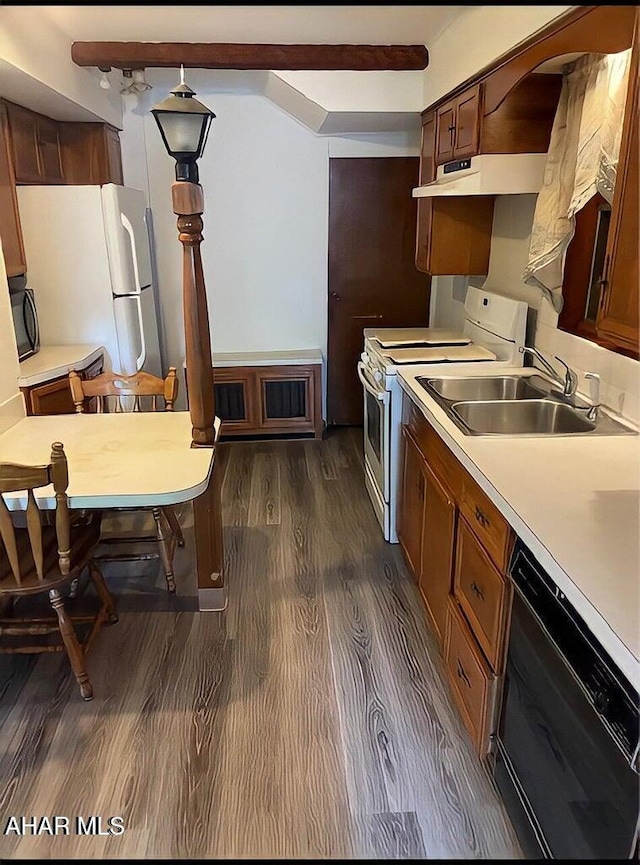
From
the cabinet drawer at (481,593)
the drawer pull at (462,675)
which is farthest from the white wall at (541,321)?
the drawer pull at (462,675)

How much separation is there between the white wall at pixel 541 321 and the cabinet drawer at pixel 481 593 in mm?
687

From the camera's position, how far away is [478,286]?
359cm

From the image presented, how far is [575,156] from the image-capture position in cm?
230

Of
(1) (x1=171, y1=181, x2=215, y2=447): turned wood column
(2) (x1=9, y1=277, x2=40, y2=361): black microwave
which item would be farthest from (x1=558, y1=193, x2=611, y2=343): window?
(2) (x1=9, y1=277, x2=40, y2=361): black microwave

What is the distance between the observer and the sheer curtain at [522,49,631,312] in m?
1.99

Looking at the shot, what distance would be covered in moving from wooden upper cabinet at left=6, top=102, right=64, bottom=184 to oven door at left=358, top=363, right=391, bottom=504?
6.89 feet

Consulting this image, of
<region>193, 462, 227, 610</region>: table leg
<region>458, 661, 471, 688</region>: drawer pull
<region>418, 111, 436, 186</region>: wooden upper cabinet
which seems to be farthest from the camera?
<region>418, 111, 436, 186</region>: wooden upper cabinet

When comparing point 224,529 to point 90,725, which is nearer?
point 90,725

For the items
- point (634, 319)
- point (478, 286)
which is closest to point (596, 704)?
point (634, 319)

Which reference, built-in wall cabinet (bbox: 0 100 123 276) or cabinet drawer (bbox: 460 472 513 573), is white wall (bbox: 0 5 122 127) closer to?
built-in wall cabinet (bbox: 0 100 123 276)

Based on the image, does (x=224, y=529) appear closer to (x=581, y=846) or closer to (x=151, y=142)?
(x=581, y=846)

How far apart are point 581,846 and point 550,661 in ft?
1.17

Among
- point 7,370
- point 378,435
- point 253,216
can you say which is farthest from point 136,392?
point 253,216

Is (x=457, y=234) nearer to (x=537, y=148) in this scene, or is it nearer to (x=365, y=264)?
(x=537, y=148)
